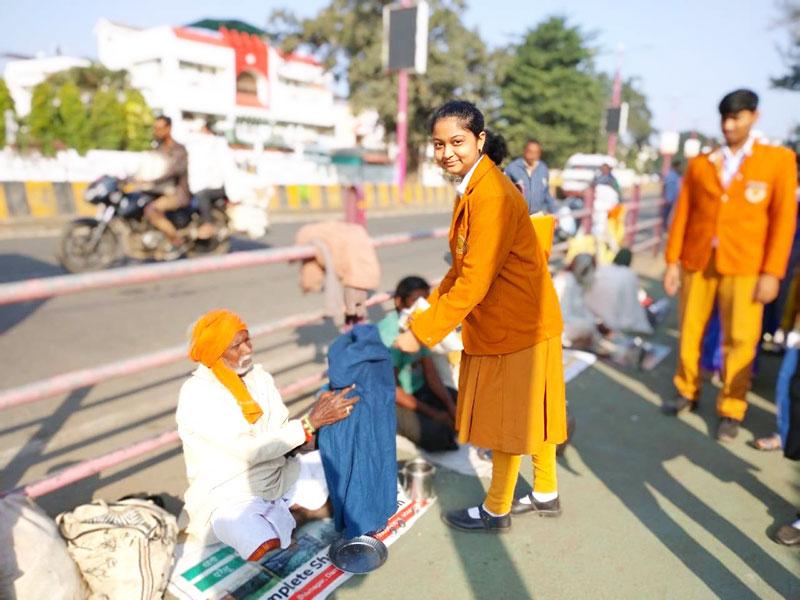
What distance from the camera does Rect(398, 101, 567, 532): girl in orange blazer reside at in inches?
81.2

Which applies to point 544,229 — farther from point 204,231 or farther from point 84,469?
point 204,231

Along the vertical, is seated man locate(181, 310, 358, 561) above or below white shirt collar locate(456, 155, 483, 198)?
below

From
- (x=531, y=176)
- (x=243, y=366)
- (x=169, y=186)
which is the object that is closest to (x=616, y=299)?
(x=531, y=176)

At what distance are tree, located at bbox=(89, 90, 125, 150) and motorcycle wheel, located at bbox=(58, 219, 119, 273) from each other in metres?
14.0

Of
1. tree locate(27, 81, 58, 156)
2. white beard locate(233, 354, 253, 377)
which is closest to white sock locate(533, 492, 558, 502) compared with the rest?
white beard locate(233, 354, 253, 377)

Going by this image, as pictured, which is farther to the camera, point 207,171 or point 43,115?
point 43,115

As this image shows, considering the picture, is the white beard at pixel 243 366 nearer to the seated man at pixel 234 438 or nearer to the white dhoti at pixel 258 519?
the seated man at pixel 234 438

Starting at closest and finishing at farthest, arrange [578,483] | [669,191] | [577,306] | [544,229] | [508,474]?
[508,474] → [544,229] → [578,483] → [577,306] → [669,191]

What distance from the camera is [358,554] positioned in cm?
240

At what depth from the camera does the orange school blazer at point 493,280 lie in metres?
2.05

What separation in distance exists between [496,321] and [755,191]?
2068 millimetres

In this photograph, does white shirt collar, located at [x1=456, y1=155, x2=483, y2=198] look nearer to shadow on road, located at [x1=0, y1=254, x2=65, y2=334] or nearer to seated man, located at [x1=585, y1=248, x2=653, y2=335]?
seated man, located at [x1=585, y1=248, x2=653, y2=335]

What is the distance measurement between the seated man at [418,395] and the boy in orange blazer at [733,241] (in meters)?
1.64

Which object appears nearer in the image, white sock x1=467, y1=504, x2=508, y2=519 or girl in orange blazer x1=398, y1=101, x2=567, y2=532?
girl in orange blazer x1=398, y1=101, x2=567, y2=532
